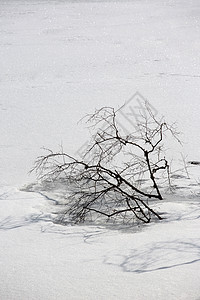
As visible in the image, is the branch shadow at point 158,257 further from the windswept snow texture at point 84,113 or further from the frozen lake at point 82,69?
the frozen lake at point 82,69

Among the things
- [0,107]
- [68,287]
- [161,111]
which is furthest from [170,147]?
[68,287]

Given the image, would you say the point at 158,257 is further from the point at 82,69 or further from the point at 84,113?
the point at 82,69

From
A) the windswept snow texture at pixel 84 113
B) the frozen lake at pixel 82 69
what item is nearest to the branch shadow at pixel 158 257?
the windswept snow texture at pixel 84 113

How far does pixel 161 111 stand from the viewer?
4.75 meters

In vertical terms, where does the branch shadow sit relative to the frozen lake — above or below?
below

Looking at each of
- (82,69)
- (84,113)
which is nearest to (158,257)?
(84,113)

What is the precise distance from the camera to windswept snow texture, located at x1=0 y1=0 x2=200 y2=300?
204 centimetres

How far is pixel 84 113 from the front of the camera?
4773 millimetres

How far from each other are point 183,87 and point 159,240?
326cm

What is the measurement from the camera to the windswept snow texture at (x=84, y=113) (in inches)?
80.3

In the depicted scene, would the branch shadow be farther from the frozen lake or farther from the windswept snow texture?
the frozen lake

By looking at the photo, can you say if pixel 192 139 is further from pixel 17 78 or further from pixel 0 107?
pixel 17 78

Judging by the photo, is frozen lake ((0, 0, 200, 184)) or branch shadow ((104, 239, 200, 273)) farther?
frozen lake ((0, 0, 200, 184))

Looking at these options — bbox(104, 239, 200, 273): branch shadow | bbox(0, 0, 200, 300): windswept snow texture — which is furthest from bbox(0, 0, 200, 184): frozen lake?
bbox(104, 239, 200, 273): branch shadow
